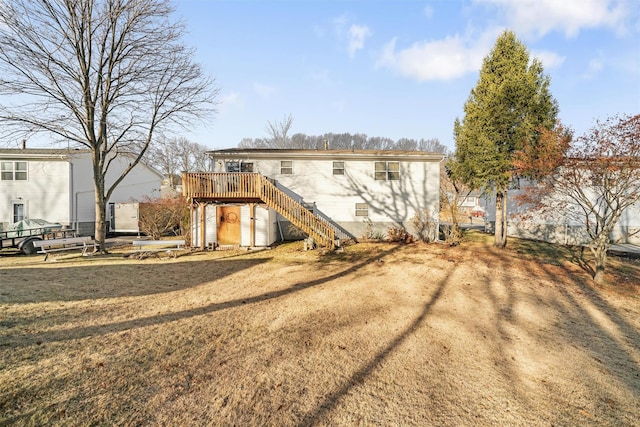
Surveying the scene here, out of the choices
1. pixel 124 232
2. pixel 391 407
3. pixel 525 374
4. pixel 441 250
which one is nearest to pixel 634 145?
pixel 441 250

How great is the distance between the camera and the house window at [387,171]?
18.7 meters

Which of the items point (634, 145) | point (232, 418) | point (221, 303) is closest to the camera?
point (232, 418)

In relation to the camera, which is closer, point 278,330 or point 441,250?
point 278,330

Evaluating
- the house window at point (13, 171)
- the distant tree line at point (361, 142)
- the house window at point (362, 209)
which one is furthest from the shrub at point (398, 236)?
the distant tree line at point (361, 142)

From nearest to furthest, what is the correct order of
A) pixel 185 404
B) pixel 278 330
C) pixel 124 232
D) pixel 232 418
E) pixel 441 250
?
1. pixel 232 418
2. pixel 185 404
3. pixel 278 330
4. pixel 441 250
5. pixel 124 232

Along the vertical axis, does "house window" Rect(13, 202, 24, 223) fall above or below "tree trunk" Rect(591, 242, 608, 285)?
above

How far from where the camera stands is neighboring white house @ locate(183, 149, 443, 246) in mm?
18375

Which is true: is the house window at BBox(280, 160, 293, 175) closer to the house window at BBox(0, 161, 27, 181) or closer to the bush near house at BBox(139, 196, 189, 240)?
the bush near house at BBox(139, 196, 189, 240)

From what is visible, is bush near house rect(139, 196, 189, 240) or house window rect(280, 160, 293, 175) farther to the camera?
bush near house rect(139, 196, 189, 240)

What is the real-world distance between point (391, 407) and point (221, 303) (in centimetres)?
497

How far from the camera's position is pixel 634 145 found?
8859 mm

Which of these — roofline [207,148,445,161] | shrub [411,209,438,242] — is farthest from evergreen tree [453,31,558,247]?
shrub [411,209,438,242]

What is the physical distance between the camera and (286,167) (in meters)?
18.6

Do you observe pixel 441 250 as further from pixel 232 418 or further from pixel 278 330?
pixel 232 418
